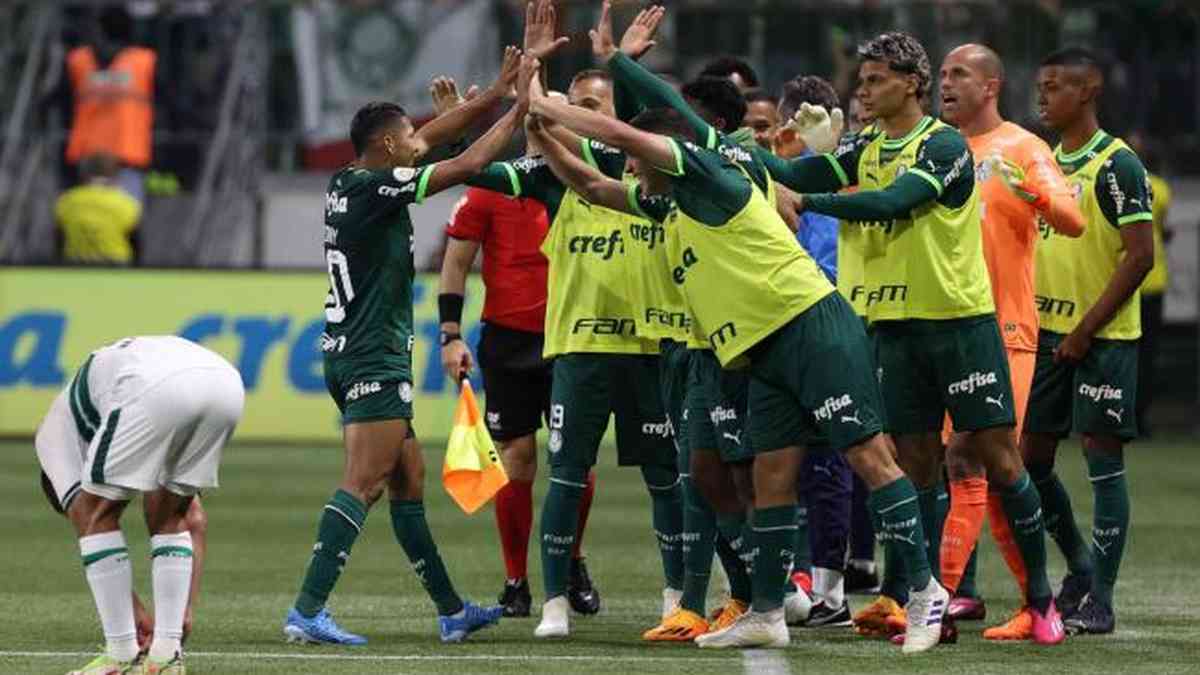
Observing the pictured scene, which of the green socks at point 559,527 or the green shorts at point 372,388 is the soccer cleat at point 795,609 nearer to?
the green socks at point 559,527

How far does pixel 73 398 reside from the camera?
9227mm

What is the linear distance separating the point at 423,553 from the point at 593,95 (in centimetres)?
210

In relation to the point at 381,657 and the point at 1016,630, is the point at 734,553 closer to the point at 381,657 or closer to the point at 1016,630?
the point at 1016,630

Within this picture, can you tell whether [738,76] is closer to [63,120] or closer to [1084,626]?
[1084,626]

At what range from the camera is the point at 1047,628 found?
35.0 feet

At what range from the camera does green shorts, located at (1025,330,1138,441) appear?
11.1 meters

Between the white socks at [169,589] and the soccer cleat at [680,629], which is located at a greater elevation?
the white socks at [169,589]

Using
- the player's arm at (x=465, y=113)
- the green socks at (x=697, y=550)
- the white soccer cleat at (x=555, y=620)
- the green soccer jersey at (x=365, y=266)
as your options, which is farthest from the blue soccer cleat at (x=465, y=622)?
the player's arm at (x=465, y=113)

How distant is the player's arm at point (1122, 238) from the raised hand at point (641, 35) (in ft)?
6.58

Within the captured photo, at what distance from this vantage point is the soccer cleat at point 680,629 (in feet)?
35.1

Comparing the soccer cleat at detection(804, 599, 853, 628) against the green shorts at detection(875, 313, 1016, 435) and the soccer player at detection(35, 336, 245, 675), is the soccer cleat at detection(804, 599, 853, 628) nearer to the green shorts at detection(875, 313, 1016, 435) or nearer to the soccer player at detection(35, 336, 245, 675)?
the green shorts at detection(875, 313, 1016, 435)

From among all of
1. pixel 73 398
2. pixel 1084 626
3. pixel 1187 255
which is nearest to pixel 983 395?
pixel 1084 626

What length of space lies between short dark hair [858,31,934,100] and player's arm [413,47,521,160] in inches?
53.0

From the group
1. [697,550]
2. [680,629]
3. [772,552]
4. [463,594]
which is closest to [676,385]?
[697,550]
